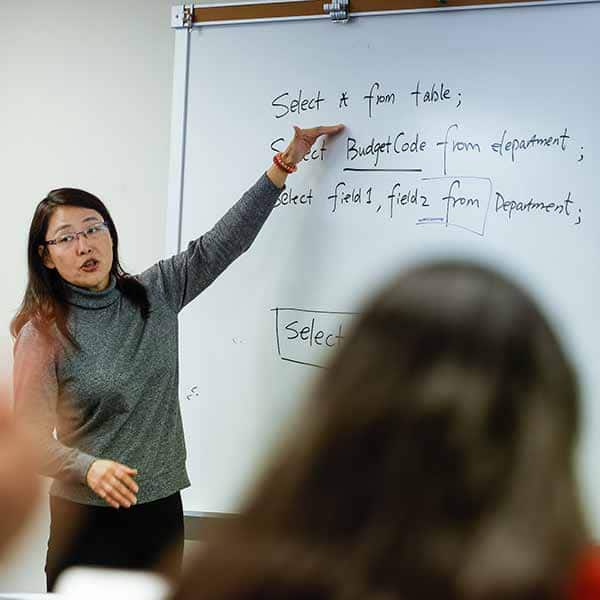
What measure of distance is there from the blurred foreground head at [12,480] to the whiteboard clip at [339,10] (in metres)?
2.02

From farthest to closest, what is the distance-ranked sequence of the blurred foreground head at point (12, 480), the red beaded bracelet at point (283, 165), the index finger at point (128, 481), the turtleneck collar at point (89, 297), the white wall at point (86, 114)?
the white wall at point (86, 114) → the red beaded bracelet at point (283, 165) → the turtleneck collar at point (89, 297) → the index finger at point (128, 481) → the blurred foreground head at point (12, 480)

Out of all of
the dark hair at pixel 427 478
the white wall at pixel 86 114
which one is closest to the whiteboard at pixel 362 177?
the white wall at pixel 86 114

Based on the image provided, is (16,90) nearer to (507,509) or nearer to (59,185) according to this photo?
(59,185)

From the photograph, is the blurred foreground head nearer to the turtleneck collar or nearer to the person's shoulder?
the person's shoulder

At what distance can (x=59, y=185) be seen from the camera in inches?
101

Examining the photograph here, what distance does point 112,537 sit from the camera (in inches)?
77.2

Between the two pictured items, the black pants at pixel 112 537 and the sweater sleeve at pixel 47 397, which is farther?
the black pants at pixel 112 537

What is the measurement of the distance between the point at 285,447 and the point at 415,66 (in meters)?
1.85

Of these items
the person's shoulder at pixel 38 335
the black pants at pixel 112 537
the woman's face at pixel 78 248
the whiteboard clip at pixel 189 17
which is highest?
the whiteboard clip at pixel 189 17

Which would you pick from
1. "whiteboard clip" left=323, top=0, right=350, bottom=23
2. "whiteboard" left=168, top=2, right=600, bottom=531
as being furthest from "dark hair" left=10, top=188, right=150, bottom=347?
"whiteboard clip" left=323, top=0, right=350, bottom=23

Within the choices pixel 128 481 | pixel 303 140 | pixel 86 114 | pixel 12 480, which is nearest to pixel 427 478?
pixel 12 480

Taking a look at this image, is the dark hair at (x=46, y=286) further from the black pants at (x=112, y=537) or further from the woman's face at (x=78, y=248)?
the black pants at (x=112, y=537)

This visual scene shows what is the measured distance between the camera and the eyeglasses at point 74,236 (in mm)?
1980

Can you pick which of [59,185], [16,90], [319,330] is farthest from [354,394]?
[16,90]
